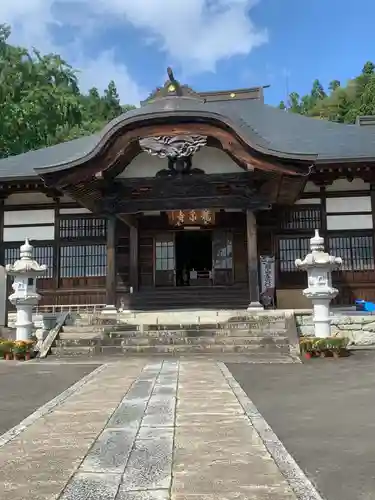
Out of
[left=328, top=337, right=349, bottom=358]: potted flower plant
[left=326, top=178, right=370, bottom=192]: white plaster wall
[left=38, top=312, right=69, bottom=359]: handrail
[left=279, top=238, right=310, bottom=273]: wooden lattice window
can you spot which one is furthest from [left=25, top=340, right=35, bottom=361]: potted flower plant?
[left=326, top=178, right=370, bottom=192]: white plaster wall

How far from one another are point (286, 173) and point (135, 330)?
5.18 meters

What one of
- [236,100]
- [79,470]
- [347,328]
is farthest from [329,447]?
[236,100]

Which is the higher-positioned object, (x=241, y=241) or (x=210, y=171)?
(x=210, y=171)

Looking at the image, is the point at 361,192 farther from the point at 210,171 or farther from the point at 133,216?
the point at 133,216

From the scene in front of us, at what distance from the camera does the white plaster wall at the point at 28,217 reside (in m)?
15.8

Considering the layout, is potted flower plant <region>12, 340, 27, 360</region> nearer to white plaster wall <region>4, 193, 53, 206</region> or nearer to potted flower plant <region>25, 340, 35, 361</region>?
potted flower plant <region>25, 340, 35, 361</region>

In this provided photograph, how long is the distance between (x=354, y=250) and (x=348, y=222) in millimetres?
854

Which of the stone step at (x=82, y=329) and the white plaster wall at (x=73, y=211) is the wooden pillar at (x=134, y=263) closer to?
the white plaster wall at (x=73, y=211)

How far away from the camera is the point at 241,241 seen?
614 inches

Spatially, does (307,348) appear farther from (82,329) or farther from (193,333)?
(82,329)

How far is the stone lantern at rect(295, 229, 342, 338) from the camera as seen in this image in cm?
1037

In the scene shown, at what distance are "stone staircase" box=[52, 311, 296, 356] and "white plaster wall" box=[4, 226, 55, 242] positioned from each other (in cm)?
493

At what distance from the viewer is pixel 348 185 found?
14656 mm

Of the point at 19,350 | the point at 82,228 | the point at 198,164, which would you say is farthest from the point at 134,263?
the point at 19,350
